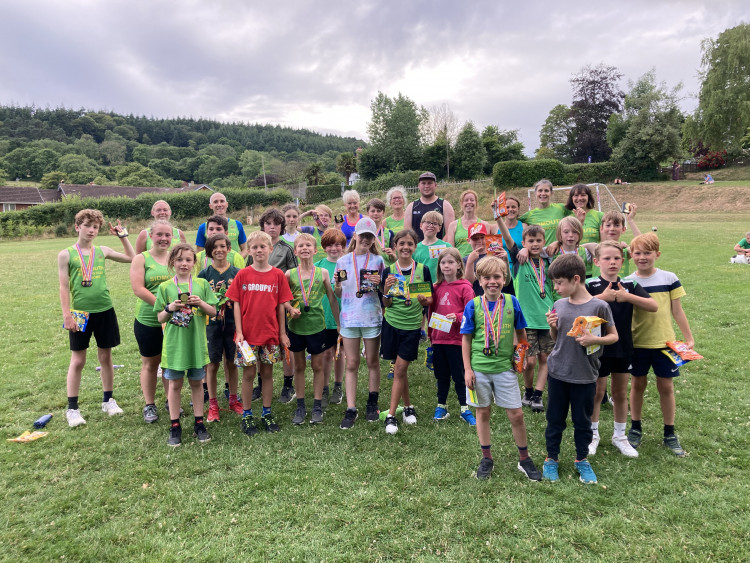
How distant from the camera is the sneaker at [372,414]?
482 cm

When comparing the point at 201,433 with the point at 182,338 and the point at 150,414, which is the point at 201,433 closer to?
the point at 150,414

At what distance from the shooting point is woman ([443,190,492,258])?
223 inches

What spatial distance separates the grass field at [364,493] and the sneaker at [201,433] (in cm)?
8

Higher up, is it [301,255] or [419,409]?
[301,255]

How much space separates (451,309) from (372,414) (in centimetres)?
159

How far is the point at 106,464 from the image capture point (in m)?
4.02

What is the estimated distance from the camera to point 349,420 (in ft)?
15.4

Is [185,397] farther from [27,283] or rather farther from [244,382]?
[27,283]

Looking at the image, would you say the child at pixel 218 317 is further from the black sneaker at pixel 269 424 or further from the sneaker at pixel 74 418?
the sneaker at pixel 74 418

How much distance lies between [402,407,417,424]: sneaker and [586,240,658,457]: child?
5.93 ft

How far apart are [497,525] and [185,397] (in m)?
4.39

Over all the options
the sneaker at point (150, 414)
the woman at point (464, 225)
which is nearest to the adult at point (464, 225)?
the woman at point (464, 225)

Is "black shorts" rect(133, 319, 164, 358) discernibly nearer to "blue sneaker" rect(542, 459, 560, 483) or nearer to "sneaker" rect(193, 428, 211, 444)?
"sneaker" rect(193, 428, 211, 444)

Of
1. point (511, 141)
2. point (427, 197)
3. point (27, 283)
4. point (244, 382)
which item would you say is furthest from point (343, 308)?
point (511, 141)
